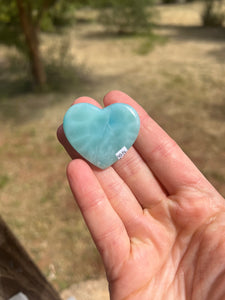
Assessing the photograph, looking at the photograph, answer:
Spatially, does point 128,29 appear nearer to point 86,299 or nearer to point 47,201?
point 47,201

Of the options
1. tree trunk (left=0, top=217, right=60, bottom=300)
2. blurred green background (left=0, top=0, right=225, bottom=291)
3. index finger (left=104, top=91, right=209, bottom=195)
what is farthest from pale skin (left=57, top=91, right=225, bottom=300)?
blurred green background (left=0, top=0, right=225, bottom=291)

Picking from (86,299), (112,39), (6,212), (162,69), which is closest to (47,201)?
(6,212)

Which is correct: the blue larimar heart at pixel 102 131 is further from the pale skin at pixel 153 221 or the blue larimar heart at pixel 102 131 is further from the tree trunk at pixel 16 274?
the tree trunk at pixel 16 274

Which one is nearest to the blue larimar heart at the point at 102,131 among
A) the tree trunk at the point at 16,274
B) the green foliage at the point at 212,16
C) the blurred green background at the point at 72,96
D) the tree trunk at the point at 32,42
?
the tree trunk at the point at 16,274

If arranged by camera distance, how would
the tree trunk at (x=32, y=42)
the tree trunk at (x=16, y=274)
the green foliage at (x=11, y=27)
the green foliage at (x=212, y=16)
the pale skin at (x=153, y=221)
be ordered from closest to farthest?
the pale skin at (x=153, y=221), the tree trunk at (x=16, y=274), the tree trunk at (x=32, y=42), the green foliage at (x=11, y=27), the green foliage at (x=212, y=16)

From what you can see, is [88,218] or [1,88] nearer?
[88,218]

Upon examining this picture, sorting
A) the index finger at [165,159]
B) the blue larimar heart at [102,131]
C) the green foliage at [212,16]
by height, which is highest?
the blue larimar heart at [102,131]

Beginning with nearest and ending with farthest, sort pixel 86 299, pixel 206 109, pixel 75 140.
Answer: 1. pixel 75 140
2. pixel 86 299
3. pixel 206 109
